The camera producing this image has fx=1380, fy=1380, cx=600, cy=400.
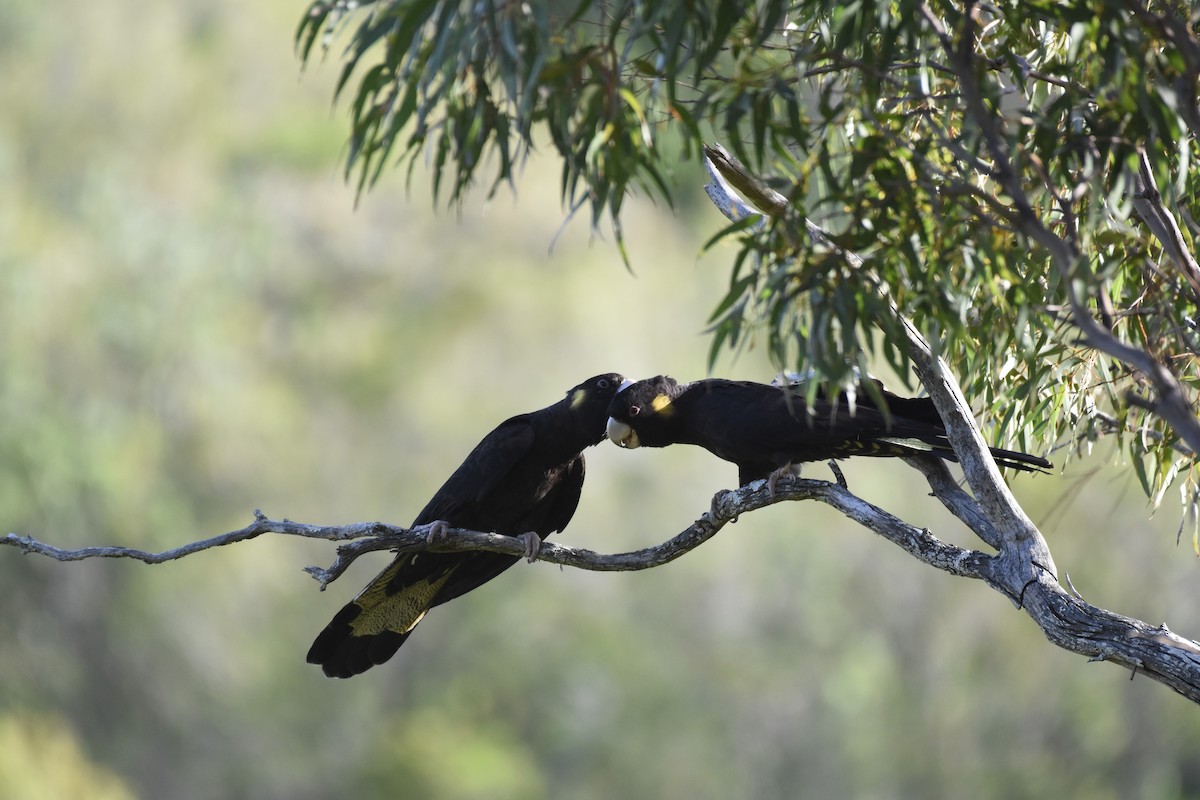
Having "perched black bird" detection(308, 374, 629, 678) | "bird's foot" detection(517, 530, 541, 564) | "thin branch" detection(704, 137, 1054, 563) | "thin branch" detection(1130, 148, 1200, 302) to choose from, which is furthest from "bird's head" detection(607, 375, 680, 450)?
"thin branch" detection(1130, 148, 1200, 302)

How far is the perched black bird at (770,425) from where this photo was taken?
4.00 meters

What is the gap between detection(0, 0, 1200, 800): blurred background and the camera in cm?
1789

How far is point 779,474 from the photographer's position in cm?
415

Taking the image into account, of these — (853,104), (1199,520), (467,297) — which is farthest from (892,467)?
(853,104)

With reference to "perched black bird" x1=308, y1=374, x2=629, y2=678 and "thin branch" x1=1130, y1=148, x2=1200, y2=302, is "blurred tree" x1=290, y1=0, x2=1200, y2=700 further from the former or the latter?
"perched black bird" x1=308, y1=374, x2=629, y2=678

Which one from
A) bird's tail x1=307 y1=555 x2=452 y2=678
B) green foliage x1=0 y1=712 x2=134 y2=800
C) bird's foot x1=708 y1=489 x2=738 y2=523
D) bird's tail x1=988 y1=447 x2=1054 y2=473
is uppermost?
bird's tail x1=988 y1=447 x2=1054 y2=473

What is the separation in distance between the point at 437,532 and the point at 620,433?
0.89 m

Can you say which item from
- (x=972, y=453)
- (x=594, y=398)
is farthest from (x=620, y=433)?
(x=972, y=453)

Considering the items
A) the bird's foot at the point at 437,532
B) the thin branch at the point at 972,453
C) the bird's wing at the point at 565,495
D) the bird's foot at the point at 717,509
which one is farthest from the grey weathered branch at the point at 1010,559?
the bird's wing at the point at 565,495

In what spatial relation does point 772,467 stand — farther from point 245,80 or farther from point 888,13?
point 245,80

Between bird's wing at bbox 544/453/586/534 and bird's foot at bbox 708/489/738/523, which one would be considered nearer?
bird's foot at bbox 708/489/738/523

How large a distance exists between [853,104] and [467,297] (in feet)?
61.7

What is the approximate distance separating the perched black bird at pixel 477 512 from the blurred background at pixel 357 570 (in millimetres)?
11707

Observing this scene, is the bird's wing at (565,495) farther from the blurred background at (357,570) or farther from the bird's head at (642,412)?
the blurred background at (357,570)
